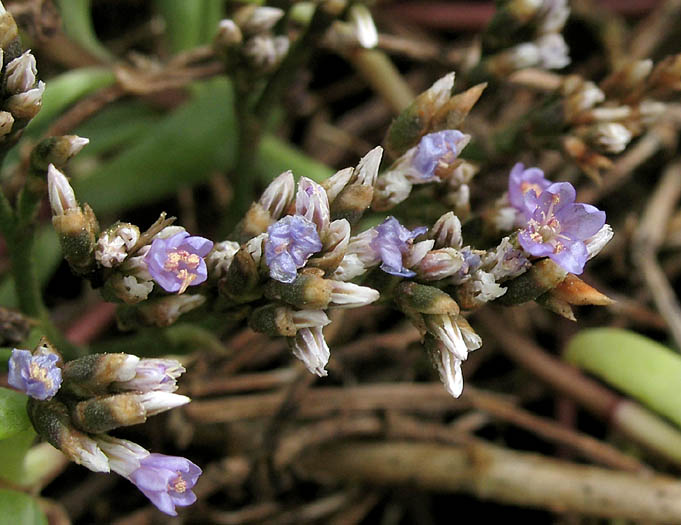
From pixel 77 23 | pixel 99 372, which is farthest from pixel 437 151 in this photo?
pixel 77 23

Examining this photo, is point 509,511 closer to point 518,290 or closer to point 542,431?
point 542,431

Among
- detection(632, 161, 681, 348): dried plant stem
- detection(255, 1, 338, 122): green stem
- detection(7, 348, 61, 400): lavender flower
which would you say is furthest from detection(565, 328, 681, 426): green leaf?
detection(7, 348, 61, 400): lavender flower

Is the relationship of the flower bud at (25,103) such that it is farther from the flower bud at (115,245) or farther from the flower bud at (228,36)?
the flower bud at (228,36)

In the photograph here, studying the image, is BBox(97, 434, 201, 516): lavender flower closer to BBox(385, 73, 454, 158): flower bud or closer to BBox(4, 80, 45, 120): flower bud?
BBox(4, 80, 45, 120): flower bud

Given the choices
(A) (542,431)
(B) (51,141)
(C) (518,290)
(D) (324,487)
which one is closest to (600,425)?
(A) (542,431)

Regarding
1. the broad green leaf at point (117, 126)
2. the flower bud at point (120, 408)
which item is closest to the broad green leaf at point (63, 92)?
the broad green leaf at point (117, 126)
